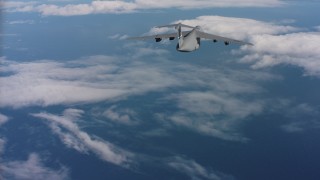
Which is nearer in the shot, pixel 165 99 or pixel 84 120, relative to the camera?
pixel 84 120

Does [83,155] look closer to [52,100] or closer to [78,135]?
[78,135]

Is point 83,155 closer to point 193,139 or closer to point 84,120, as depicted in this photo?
point 84,120

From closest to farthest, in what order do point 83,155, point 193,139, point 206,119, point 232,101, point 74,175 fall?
point 74,175 < point 83,155 < point 193,139 < point 206,119 < point 232,101

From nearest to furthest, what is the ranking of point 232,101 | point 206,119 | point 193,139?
point 193,139 → point 206,119 → point 232,101

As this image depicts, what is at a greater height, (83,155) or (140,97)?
(140,97)

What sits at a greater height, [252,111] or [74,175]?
[252,111]

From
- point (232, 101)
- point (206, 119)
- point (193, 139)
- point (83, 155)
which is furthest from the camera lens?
point (232, 101)

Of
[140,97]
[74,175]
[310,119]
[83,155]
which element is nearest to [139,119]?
[140,97]

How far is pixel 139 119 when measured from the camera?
174 meters

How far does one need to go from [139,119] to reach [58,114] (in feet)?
130

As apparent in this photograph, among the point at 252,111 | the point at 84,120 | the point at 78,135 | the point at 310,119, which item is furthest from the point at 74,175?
the point at 310,119

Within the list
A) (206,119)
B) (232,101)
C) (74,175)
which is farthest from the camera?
(232,101)

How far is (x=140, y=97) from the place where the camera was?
195 m

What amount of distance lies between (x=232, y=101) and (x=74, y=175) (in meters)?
90.3
